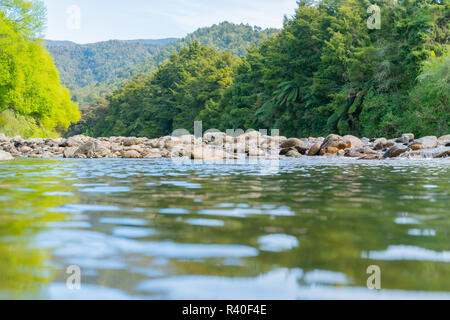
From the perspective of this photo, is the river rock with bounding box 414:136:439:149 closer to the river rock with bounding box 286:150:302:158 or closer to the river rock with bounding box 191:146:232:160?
the river rock with bounding box 286:150:302:158

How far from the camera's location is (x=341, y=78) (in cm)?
2758

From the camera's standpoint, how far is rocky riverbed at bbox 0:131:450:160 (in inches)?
447

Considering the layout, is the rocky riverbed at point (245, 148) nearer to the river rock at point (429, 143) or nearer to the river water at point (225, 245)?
the river rock at point (429, 143)

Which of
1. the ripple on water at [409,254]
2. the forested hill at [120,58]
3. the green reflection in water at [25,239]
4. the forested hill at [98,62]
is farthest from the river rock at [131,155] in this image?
the forested hill at [98,62]

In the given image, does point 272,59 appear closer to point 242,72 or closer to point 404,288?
point 242,72

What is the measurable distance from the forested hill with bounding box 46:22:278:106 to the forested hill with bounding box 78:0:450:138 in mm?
71620

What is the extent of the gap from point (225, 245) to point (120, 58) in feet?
641

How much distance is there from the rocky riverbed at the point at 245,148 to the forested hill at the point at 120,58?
94.8 m

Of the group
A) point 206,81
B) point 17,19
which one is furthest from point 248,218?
point 206,81

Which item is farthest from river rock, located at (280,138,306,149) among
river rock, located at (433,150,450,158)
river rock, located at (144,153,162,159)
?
river rock, located at (433,150,450,158)

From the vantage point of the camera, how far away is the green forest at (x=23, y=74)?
2467 centimetres

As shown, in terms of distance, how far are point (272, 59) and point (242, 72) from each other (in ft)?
22.5

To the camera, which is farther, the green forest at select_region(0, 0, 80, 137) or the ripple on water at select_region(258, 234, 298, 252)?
the green forest at select_region(0, 0, 80, 137)

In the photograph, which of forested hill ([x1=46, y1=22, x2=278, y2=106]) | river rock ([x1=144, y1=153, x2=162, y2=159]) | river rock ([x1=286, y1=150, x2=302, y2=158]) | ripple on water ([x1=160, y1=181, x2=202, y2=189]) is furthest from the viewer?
forested hill ([x1=46, y1=22, x2=278, y2=106])
